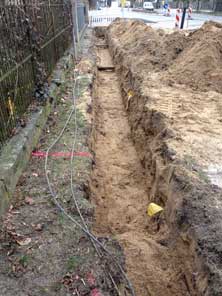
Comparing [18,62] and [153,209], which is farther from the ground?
[18,62]

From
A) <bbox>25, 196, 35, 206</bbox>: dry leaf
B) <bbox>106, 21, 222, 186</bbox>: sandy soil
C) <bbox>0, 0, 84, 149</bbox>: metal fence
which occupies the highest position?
<bbox>0, 0, 84, 149</bbox>: metal fence

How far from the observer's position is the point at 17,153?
13.1 ft

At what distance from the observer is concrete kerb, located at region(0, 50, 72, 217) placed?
3498mm

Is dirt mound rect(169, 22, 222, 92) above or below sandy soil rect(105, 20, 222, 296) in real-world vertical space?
above

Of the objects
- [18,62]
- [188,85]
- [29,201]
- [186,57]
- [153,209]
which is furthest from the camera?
[186,57]

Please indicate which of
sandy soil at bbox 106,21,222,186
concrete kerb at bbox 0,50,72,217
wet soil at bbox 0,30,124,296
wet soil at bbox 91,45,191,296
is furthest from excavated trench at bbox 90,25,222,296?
concrete kerb at bbox 0,50,72,217

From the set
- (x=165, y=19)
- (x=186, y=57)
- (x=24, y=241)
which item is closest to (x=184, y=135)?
(x=24, y=241)

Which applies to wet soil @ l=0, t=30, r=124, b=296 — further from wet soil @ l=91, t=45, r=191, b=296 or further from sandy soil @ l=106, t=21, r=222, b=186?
sandy soil @ l=106, t=21, r=222, b=186

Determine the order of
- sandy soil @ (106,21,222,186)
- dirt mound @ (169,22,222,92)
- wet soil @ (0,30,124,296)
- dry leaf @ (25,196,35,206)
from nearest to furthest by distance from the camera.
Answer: wet soil @ (0,30,124,296)
dry leaf @ (25,196,35,206)
sandy soil @ (106,21,222,186)
dirt mound @ (169,22,222,92)

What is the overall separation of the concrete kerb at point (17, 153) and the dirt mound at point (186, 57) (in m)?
4.10

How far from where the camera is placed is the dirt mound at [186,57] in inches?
A: 296

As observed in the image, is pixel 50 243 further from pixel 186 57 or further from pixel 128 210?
pixel 186 57

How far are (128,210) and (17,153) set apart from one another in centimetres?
197

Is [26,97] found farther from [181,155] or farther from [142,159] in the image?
[181,155]
